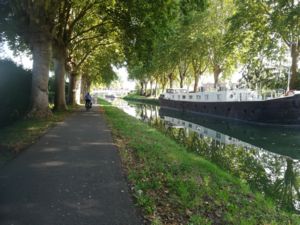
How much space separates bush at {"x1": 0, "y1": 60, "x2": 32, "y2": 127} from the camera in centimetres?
1564

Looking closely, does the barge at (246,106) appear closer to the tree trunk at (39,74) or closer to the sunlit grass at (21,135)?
the tree trunk at (39,74)

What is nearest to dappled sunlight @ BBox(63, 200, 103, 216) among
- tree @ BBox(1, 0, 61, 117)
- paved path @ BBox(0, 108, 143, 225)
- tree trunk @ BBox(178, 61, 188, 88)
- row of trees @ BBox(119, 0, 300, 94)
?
paved path @ BBox(0, 108, 143, 225)

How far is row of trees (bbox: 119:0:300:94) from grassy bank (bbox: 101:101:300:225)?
1105cm

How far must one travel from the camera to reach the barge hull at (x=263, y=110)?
27.6 meters

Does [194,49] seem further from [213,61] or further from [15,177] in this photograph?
[15,177]

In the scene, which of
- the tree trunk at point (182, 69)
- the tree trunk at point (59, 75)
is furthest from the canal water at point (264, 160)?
the tree trunk at point (182, 69)

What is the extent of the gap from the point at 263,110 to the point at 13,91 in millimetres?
20970

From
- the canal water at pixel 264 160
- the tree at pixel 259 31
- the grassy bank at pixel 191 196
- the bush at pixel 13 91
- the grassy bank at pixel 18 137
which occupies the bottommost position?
the canal water at pixel 264 160

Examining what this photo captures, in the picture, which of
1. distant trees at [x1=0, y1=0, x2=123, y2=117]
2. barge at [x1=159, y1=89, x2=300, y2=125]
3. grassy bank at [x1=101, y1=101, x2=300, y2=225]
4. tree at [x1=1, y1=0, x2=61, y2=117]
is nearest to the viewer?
grassy bank at [x1=101, y1=101, x2=300, y2=225]

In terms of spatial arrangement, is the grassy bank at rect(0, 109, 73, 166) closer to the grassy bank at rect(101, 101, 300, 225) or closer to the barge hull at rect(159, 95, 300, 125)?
the grassy bank at rect(101, 101, 300, 225)

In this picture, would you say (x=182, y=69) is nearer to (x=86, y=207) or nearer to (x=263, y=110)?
(x=263, y=110)

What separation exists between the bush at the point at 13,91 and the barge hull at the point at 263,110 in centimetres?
1955

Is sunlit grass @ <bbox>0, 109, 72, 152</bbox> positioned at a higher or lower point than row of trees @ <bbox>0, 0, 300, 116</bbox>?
lower

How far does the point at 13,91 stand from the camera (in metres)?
16.8
